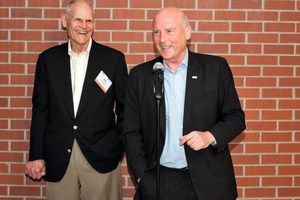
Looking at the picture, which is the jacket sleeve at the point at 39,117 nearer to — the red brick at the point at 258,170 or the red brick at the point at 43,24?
the red brick at the point at 43,24

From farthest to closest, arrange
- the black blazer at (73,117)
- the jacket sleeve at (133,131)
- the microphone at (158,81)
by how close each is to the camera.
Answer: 1. the black blazer at (73,117)
2. the jacket sleeve at (133,131)
3. the microphone at (158,81)

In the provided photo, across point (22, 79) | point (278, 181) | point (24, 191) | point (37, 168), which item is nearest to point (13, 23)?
point (22, 79)

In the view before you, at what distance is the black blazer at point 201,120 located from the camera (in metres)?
2.49

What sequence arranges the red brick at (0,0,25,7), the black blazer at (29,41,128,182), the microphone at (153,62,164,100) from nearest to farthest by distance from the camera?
the microphone at (153,62,164,100) < the black blazer at (29,41,128,182) < the red brick at (0,0,25,7)

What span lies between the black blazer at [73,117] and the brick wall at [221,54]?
442 millimetres

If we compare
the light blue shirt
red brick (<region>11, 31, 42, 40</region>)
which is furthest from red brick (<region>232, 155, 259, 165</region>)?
red brick (<region>11, 31, 42, 40</region>)

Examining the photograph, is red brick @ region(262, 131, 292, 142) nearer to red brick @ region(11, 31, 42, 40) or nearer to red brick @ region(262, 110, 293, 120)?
red brick @ region(262, 110, 293, 120)

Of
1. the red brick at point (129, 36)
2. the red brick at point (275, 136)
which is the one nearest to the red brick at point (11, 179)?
the red brick at point (129, 36)

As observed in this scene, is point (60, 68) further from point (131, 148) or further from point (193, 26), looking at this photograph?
point (193, 26)

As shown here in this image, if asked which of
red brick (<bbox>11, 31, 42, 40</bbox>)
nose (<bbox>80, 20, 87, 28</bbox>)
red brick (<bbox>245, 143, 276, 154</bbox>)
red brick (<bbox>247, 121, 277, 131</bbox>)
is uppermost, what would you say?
nose (<bbox>80, 20, 87, 28</bbox>)

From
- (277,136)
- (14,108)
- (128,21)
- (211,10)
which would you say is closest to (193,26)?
(211,10)

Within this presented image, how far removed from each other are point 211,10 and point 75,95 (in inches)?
49.4

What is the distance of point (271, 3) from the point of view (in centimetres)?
344

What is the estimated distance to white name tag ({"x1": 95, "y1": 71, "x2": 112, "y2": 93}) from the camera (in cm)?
295
